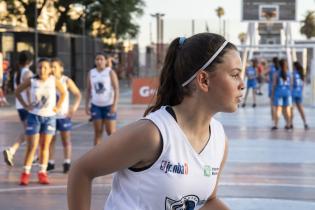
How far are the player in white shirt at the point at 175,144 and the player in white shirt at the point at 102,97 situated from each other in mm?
8971

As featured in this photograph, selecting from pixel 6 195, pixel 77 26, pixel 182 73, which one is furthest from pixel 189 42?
pixel 77 26

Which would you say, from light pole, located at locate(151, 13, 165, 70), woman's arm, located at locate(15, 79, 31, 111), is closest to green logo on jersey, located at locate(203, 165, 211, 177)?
woman's arm, located at locate(15, 79, 31, 111)

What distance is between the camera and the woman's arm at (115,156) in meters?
2.61

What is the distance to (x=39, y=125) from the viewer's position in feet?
31.5

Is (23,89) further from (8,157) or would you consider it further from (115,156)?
(115,156)

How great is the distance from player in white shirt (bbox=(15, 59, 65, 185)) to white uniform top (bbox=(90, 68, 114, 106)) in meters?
1.82

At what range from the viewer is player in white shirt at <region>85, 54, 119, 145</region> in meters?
11.8

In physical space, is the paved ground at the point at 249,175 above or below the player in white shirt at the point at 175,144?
below

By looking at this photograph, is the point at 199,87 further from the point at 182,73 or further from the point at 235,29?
the point at 235,29

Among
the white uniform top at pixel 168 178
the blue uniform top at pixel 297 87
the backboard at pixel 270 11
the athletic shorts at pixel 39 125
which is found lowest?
the blue uniform top at pixel 297 87

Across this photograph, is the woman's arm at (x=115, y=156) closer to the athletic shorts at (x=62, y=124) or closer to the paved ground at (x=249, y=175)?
the paved ground at (x=249, y=175)

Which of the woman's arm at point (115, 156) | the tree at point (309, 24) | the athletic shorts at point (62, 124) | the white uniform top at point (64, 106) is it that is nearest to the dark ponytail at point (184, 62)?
the woman's arm at point (115, 156)

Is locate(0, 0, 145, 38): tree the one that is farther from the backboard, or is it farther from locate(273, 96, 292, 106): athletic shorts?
locate(273, 96, 292, 106): athletic shorts

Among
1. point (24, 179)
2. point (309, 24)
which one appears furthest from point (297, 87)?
point (309, 24)
